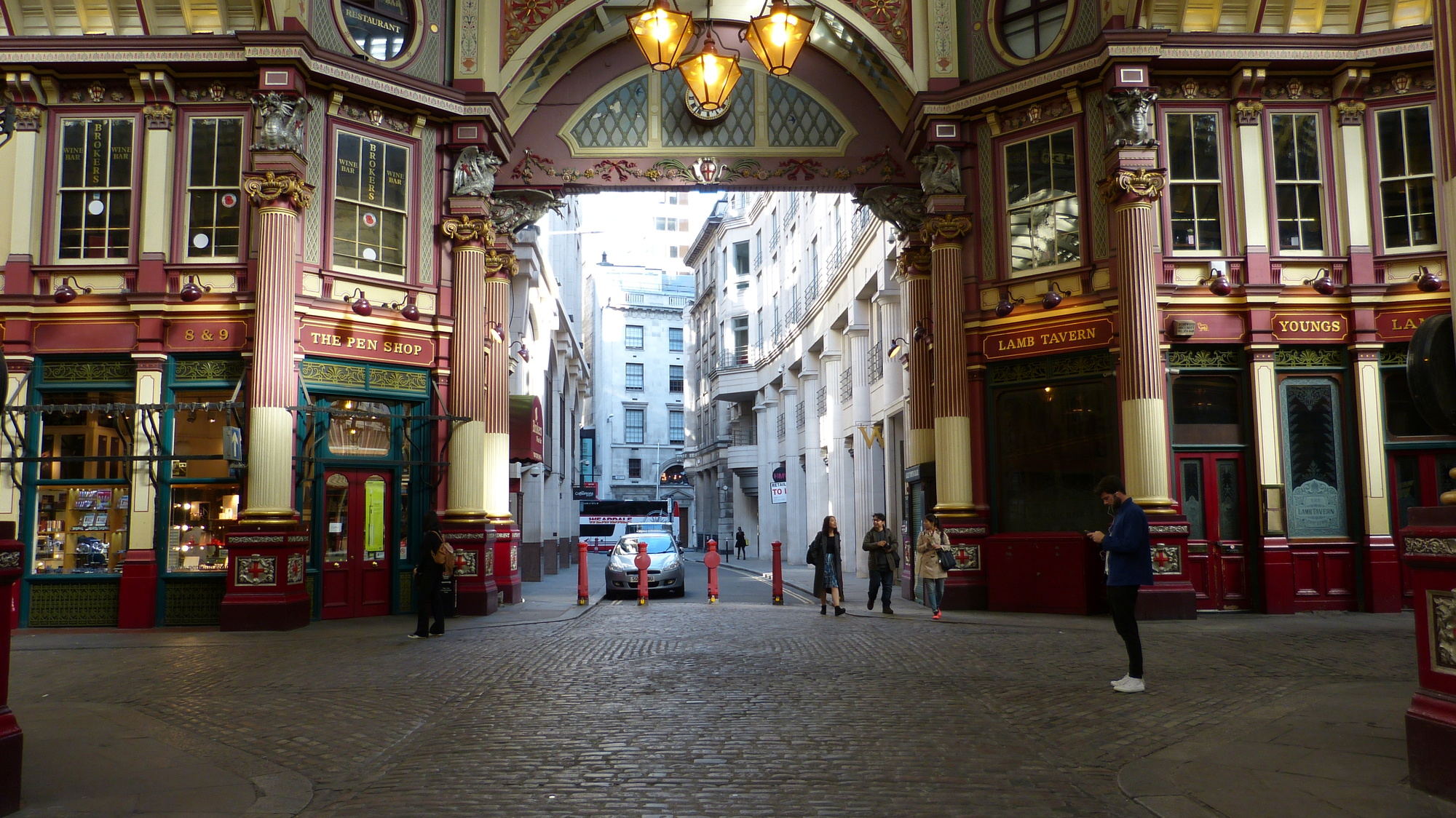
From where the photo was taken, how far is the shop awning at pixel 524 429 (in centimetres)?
2488

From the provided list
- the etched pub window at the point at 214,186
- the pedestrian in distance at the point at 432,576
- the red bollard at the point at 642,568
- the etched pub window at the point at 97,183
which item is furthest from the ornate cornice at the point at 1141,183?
the etched pub window at the point at 97,183

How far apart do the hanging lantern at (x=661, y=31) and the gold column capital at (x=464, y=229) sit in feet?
20.0

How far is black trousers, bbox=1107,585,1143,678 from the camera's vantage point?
382 inches

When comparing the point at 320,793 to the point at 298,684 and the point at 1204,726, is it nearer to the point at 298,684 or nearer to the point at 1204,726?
the point at 298,684

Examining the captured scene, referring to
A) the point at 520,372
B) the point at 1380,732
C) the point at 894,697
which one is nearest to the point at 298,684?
the point at 894,697

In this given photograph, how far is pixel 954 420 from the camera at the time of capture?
18.6m

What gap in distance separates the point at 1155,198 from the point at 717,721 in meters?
11.8

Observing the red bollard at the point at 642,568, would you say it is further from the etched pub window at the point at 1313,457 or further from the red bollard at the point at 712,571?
the etched pub window at the point at 1313,457

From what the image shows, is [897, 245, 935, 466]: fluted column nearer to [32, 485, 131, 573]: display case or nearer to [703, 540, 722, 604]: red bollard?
[703, 540, 722, 604]: red bollard

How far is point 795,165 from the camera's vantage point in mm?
20594

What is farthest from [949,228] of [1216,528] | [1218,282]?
[1216,528]

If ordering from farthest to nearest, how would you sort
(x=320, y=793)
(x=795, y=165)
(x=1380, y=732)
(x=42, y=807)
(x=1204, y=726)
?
(x=795, y=165) < (x=1204, y=726) < (x=1380, y=732) < (x=320, y=793) < (x=42, y=807)

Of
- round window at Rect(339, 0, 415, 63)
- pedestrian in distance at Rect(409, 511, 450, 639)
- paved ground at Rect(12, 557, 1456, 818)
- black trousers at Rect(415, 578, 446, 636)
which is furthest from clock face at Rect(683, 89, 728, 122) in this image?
paved ground at Rect(12, 557, 1456, 818)

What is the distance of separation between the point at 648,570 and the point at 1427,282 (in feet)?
46.8
